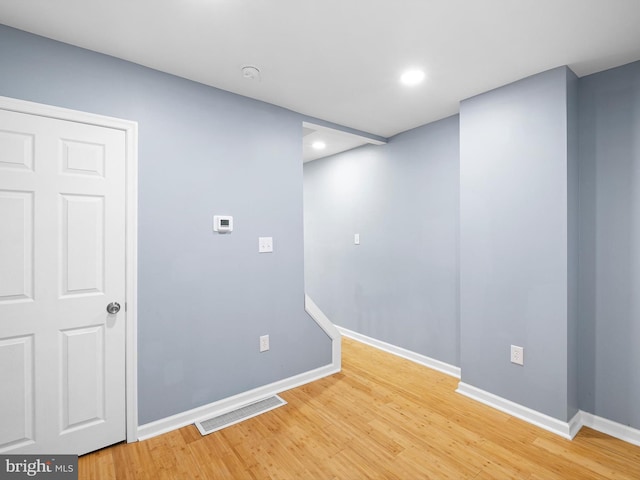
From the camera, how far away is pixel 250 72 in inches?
88.4

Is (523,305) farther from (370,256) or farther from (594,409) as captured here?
(370,256)

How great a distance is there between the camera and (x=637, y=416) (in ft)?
6.93

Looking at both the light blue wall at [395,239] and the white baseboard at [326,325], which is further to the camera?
the light blue wall at [395,239]

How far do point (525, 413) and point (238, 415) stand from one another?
2175 millimetres

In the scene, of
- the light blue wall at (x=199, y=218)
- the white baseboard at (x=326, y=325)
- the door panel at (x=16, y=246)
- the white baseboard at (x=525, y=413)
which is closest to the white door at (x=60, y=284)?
the door panel at (x=16, y=246)

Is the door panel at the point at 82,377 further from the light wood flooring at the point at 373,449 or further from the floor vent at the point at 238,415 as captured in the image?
the floor vent at the point at 238,415

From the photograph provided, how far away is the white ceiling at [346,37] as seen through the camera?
164 centimetres

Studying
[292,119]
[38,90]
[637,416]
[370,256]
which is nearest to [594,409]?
[637,416]

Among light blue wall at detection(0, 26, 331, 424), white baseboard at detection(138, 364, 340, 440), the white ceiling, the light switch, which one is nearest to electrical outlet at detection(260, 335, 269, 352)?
light blue wall at detection(0, 26, 331, 424)

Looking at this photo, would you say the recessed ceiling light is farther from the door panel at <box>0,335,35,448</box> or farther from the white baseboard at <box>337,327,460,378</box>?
the door panel at <box>0,335,35,448</box>

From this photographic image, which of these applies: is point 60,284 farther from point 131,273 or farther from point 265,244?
point 265,244

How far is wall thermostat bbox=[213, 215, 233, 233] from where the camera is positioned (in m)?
2.47

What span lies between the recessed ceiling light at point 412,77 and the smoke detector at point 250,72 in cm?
108

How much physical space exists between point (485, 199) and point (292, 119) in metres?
1.86
